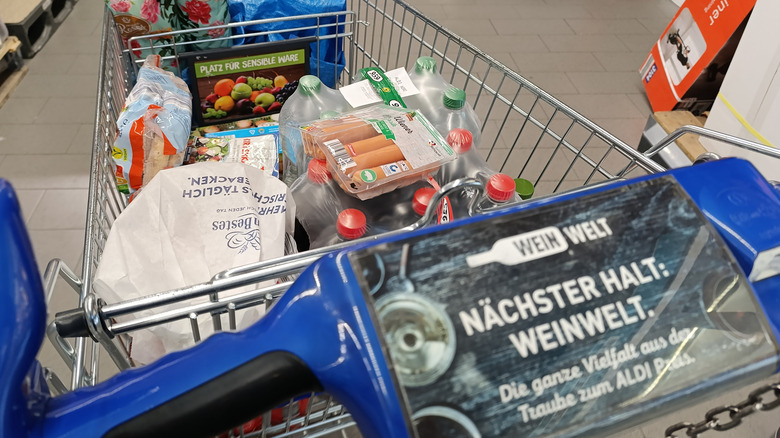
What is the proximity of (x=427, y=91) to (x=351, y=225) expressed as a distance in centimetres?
55

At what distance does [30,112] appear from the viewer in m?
2.37

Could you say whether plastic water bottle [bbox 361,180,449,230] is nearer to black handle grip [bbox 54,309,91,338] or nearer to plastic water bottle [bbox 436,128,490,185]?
plastic water bottle [bbox 436,128,490,185]

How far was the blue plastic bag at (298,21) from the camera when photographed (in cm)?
139

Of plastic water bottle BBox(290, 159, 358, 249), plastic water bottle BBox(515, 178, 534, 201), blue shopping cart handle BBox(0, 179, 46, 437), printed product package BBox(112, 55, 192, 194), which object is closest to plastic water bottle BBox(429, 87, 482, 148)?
plastic water bottle BBox(515, 178, 534, 201)

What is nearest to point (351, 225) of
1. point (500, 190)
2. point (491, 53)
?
point (500, 190)

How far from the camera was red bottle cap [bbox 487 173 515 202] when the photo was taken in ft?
3.13

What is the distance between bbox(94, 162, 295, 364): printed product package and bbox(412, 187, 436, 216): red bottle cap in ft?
0.85

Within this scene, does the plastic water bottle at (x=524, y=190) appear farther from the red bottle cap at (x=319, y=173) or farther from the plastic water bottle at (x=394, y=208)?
the red bottle cap at (x=319, y=173)

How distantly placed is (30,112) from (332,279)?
2.57 metres

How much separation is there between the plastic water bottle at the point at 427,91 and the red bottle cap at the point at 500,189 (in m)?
0.41

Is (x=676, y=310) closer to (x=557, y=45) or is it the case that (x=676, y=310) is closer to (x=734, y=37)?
(x=734, y=37)

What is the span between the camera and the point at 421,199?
3.22 feet

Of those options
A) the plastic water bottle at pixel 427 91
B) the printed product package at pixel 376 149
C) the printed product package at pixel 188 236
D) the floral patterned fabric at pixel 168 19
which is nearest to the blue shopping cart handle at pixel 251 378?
the printed product package at pixel 188 236

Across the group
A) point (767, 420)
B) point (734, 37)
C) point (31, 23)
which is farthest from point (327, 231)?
point (31, 23)
